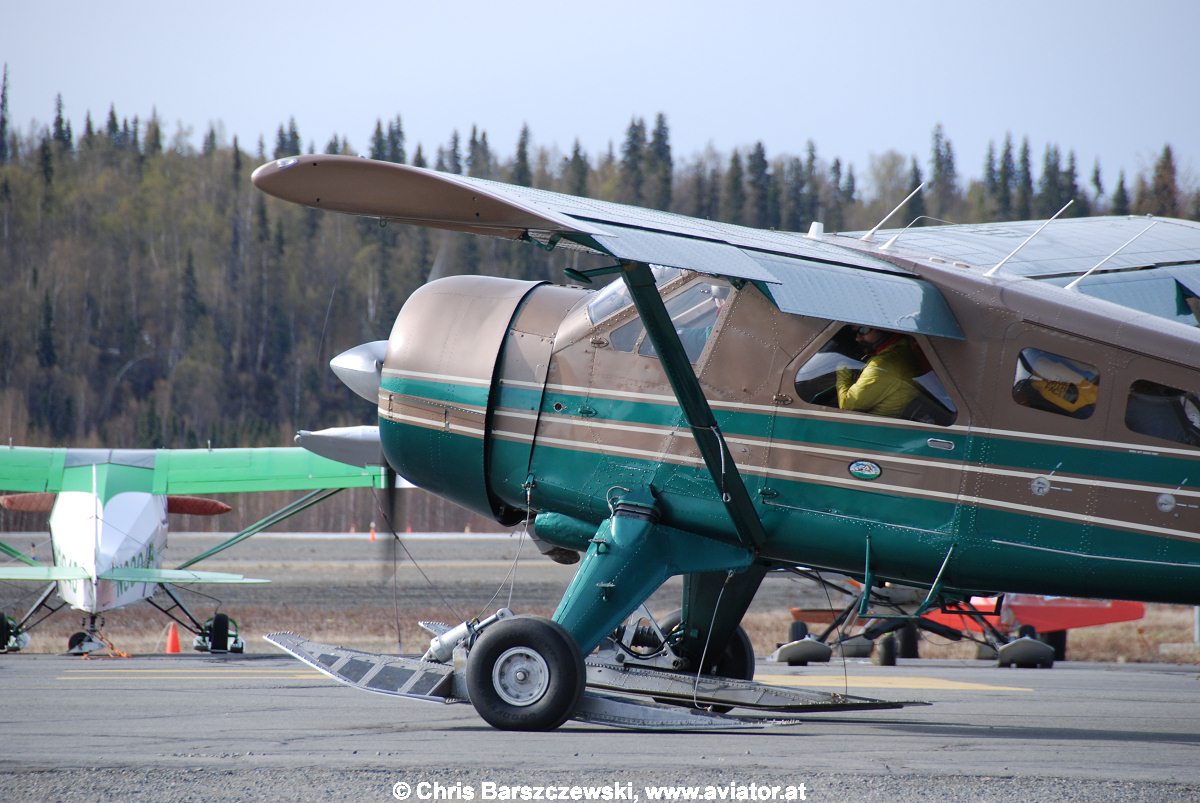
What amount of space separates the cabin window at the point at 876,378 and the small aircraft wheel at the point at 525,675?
216 centimetres

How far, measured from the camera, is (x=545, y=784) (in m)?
5.77

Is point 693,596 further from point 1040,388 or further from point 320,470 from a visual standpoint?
point 320,470

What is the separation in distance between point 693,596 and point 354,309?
212 feet

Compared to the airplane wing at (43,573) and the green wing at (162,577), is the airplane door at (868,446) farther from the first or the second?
the green wing at (162,577)

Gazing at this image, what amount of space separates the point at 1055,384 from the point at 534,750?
3.64 m

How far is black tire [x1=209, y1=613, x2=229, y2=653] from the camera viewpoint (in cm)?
2100

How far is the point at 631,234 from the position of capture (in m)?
7.07

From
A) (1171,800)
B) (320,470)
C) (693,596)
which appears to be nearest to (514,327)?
(693,596)

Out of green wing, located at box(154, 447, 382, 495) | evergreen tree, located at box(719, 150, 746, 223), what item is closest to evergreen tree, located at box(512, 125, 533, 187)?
evergreen tree, located at box(719, 150, 746, 223)

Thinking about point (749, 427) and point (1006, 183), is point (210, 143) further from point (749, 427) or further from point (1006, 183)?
point (749, 427)

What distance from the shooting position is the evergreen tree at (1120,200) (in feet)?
246

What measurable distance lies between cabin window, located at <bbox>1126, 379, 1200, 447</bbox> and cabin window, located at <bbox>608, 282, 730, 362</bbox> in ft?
8.27

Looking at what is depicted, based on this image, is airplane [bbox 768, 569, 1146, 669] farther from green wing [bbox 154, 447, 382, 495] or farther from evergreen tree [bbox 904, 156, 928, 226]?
evergreen tree [bbox 904, 156, 928, 226]

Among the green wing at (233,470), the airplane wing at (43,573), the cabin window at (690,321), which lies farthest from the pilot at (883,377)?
the green wing at (233,470)
